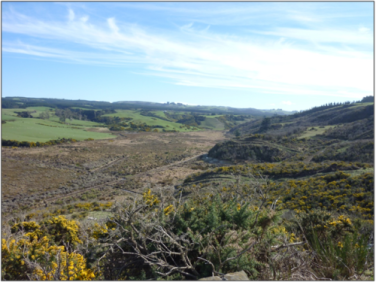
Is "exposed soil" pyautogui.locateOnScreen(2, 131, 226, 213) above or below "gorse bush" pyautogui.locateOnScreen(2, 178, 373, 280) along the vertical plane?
below

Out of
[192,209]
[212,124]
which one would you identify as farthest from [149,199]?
[212,124]

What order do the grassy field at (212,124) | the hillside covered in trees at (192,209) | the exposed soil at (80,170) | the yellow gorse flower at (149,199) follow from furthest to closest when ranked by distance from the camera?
the grassy field at (212,124)
the exposed soil at (80,170)
the yellow gorse flower at (149,199)
the hillside covered in trees at (192,209)

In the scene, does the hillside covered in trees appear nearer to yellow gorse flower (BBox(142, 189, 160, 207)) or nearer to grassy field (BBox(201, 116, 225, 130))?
yellow gorse flower (BBox(142, 189, 160, 207))

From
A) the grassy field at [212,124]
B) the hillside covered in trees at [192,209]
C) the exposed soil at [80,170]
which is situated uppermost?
the grassy field at [212,124]

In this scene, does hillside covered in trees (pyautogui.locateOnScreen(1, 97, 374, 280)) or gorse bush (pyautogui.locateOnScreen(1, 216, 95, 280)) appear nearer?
gorse bush (pyautogui.locateOnScreen(1, 216, 95, 280))

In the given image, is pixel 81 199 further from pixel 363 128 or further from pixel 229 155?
pixel 363 128

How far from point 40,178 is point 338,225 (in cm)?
2954

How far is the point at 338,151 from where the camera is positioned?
2827cm

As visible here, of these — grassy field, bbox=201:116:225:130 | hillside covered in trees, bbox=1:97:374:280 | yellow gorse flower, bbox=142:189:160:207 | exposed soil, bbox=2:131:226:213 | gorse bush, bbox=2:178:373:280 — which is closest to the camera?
gorse bush, bbox=2:178:373:280

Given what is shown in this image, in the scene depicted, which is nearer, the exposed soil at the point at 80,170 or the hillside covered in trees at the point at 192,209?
the hillside covered in trees at the point at 192,209

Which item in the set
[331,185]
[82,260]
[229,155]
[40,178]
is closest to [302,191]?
[331,185]

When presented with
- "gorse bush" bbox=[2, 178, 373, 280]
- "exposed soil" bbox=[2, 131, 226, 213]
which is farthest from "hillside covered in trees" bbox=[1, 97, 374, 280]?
"exposed soil" bbox=[2, 131, 226, 213]

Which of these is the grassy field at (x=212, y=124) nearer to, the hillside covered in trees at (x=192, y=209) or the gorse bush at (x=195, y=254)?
the hillside covered in trees at (x=192, y=209)

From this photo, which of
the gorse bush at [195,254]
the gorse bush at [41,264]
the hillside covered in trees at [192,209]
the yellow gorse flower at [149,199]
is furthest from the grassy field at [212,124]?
the gorse bush at [41,264]
